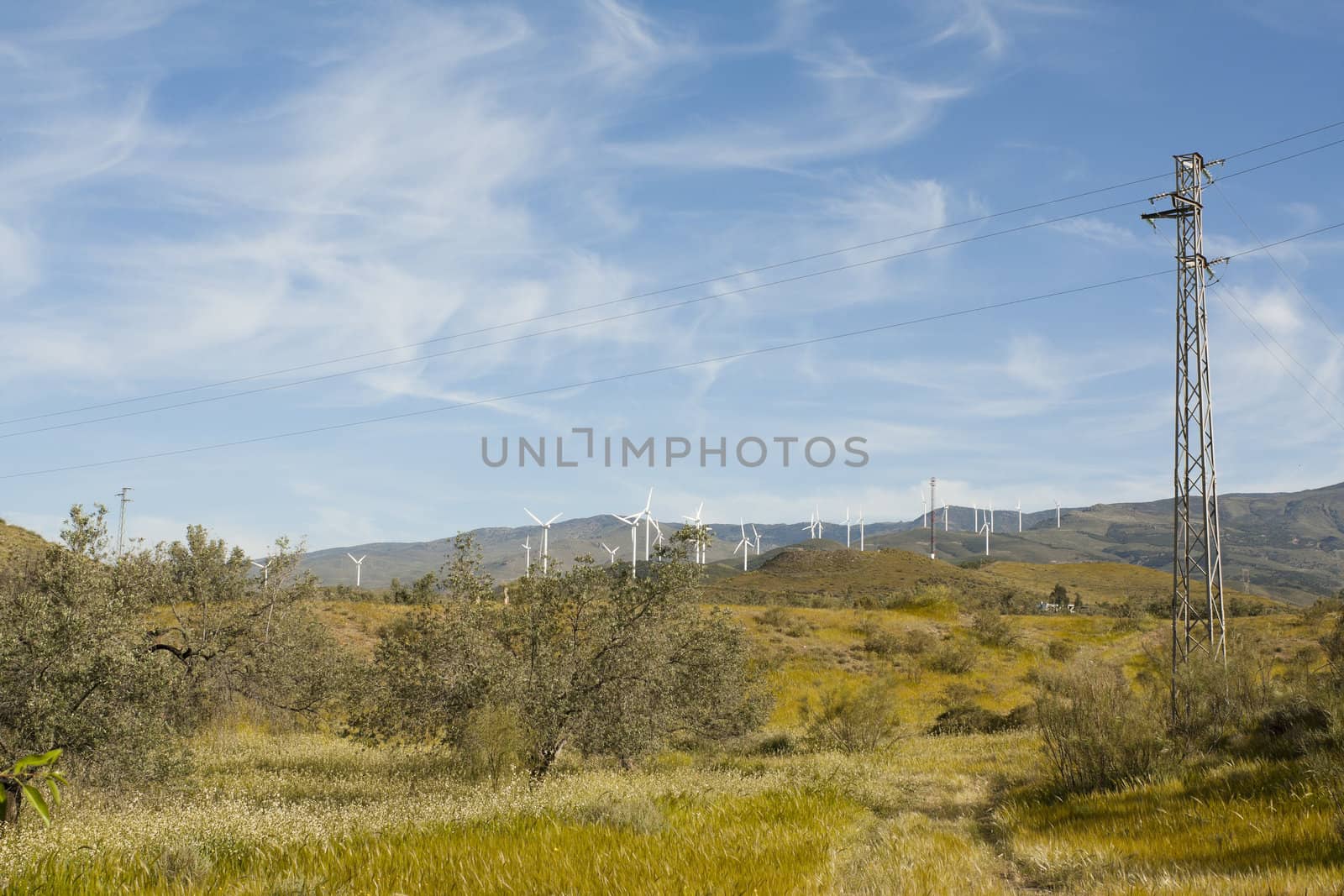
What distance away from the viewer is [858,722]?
27688mm

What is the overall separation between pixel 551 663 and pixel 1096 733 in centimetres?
1049

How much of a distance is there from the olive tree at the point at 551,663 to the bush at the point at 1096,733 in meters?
7.98

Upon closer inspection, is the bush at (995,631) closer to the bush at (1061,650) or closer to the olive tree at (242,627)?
the bush at (1061,650)

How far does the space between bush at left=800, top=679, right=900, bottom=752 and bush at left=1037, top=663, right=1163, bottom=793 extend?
36.0 feet

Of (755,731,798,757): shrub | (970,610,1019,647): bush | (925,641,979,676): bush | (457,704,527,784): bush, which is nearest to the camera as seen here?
(457,704,527,784): bush

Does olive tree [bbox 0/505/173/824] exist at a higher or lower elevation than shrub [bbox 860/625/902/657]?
higher

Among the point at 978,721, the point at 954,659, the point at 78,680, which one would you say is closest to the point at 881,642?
the point at 954,659

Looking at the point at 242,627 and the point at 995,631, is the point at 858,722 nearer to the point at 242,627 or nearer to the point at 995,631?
the point at 242,627

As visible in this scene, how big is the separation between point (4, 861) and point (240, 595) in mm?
17105

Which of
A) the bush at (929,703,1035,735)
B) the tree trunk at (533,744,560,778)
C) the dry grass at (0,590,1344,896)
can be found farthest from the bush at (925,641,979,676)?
the tree trunk at (533,744,560,778)

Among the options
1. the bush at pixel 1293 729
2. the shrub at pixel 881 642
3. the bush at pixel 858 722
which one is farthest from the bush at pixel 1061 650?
the bush at pixel 1293 729

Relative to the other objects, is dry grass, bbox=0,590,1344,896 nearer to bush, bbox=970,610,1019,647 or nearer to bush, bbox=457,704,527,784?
bush, bbox=457,704,527,784

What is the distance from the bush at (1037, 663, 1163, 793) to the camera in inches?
590

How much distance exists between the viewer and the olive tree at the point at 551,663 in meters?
18.8
